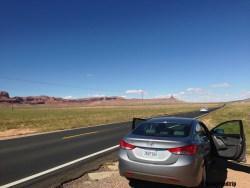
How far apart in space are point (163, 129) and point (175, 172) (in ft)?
3.84

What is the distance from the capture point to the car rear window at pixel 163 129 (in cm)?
612

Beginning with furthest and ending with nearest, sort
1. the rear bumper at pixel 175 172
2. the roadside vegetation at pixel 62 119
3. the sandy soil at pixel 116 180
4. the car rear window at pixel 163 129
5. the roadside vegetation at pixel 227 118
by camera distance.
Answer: the roadside vegetation at pixel 62 119 → the roadside vegetation at pixel 227 118 → the sandy soil at pixel 116 180 → the car rear window at pixel 163 129 → the rear bumper at pixel 175 172

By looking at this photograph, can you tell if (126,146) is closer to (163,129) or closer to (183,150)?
(163,129)

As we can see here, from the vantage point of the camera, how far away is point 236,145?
25.2 ft

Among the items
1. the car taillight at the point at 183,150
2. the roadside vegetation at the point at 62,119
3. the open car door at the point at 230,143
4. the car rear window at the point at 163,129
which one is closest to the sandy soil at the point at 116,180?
the open car door at the point at 230,143

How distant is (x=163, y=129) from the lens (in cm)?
644

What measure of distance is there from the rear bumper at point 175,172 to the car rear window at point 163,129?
674mm

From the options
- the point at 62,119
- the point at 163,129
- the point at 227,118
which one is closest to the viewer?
the point at 163,129

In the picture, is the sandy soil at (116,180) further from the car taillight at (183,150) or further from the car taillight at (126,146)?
the car taillight at (183,150)

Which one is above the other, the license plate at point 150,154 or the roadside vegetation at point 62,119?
the license plate at point 150,154

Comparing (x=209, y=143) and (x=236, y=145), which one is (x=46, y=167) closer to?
(x=209, y=143)

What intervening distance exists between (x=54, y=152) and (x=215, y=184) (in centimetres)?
606

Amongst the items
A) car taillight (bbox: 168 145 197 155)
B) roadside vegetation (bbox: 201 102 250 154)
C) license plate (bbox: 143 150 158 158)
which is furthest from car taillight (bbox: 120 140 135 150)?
roadside vegetation (bbox: 201 102 250 154)

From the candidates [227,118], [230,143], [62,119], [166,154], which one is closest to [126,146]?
[166,154]
